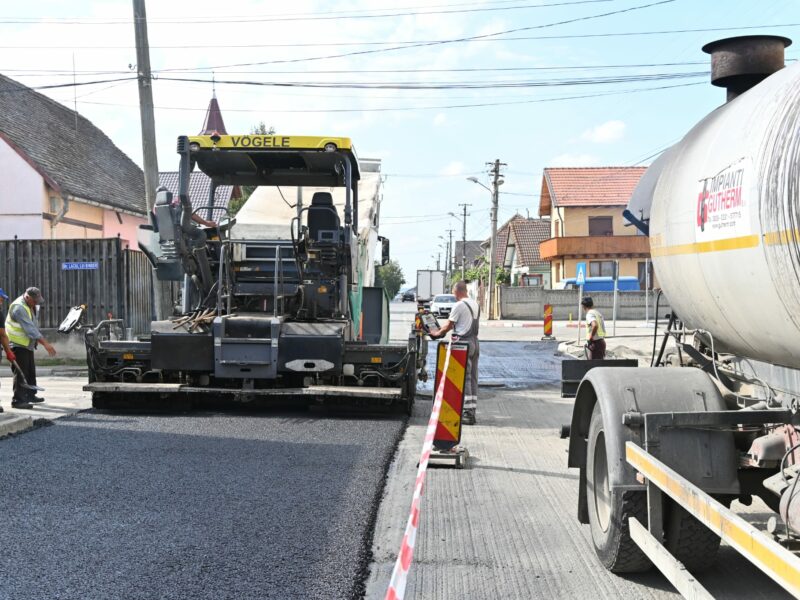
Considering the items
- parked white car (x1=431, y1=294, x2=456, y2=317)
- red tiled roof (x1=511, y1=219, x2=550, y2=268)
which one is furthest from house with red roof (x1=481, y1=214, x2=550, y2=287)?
parked white car (x1=431, y1=294, x2=456, y2=317)

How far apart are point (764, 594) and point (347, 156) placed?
23.9 feet

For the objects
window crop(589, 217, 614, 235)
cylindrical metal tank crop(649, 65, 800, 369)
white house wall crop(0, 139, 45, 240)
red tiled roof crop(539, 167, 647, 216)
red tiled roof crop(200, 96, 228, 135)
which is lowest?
cylindrical metal tank crop(649, 65, 800, 369)

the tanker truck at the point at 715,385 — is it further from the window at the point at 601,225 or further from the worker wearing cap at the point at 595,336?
the window at the point at 601,225

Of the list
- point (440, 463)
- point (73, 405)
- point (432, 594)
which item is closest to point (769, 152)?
point (432, 594)

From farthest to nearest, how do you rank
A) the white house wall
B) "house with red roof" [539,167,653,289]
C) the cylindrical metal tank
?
"house with red roof" [539,167,653,289]
the white house wall
the cylindrical metal tank

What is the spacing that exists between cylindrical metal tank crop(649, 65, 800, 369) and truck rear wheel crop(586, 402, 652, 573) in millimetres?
834

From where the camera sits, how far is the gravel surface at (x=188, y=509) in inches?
180

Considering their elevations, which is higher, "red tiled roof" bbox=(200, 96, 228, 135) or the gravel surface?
"red tiled roof" bbox=(200, 96, 228, 135)

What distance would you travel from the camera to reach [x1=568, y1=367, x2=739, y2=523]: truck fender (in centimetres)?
→ 415

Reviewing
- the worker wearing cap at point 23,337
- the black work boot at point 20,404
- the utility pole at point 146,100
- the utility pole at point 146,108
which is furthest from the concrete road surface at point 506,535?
the utility pole at point 146,100

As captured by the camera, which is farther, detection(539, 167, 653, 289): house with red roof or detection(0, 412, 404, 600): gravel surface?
detection(539, 167, 653, 289): house with red roof

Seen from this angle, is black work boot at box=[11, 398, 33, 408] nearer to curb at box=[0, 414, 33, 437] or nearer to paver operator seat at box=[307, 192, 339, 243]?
curb at box=[0, 414, 33, 437]

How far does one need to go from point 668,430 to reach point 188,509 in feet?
10.5

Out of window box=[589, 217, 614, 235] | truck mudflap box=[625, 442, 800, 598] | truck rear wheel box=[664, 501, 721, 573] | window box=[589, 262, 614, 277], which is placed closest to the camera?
truck mudflap box=[625, 442, 800, 598]
